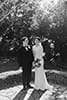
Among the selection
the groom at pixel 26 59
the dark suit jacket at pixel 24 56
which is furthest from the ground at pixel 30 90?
the dark suit jacket at pixel 24 56

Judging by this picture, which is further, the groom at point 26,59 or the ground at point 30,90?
the groom at point 26,59

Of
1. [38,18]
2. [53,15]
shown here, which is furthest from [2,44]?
[53,15]

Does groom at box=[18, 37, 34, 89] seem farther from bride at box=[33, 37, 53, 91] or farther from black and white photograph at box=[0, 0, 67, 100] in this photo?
bride at box=[33, 37, 53, 91]

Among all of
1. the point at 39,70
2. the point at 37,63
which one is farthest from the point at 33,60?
the point at 39,70

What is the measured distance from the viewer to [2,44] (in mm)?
15992

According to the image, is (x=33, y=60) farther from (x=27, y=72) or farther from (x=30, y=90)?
(x=30, y=90)

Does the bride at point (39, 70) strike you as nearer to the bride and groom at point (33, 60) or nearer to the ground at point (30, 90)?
the bride and groom at point (33, 60)

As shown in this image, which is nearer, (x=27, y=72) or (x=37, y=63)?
(x=37, y=63)

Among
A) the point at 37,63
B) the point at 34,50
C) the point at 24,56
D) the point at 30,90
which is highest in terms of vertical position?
the point at 34,50

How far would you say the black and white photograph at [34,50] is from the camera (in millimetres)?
7621

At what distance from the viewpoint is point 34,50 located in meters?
7.57

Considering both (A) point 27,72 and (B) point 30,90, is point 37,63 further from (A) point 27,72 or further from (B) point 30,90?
(B) point 30,90

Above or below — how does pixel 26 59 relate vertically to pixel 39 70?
above

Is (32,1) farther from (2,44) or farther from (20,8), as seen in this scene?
(2,44)
